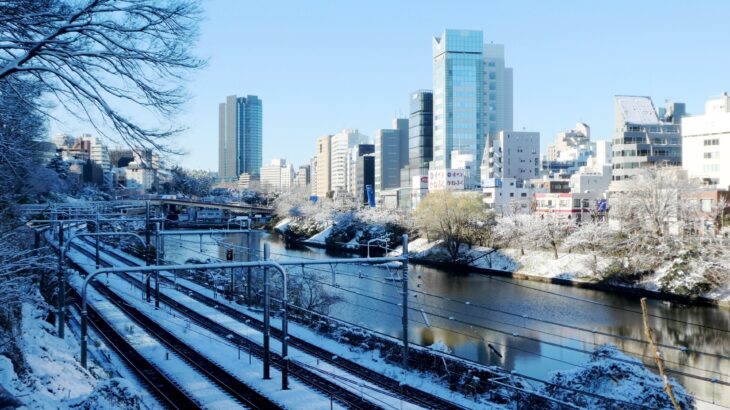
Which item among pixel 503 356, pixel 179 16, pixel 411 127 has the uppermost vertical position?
pixel 411 127

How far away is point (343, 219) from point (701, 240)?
21.4 m

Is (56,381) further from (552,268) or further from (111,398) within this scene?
(552,268)

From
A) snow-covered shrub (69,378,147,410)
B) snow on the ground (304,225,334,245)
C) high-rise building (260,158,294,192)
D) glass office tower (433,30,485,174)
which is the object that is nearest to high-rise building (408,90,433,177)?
glass office tower (433,30,485,174)

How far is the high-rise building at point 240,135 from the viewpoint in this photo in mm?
160125

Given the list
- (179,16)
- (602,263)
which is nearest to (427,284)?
(602,263)

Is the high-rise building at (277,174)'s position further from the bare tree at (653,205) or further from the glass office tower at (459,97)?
the bare tree at (653,205)

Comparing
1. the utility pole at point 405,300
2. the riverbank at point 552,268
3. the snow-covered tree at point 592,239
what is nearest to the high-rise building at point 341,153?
the riverbank at point 552,268

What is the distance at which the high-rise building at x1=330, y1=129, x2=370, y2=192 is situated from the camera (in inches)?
3314

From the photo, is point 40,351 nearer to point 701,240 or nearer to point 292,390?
point 292,390

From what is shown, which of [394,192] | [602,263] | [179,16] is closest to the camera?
[179,16]

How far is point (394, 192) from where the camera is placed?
5469cm

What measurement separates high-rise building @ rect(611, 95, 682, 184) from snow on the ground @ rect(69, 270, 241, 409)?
27.8m

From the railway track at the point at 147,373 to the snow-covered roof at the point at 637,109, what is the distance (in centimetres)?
3039

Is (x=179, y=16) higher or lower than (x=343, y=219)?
higher
